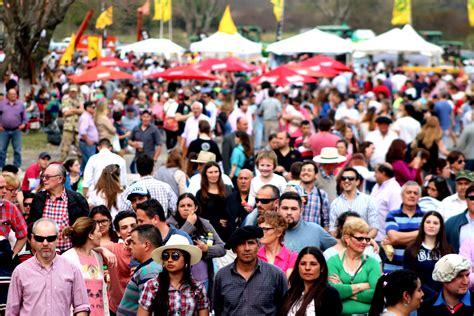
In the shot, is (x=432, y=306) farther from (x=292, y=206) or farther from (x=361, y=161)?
(x=361, y=161)

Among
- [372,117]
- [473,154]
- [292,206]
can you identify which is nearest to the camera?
[292,206]

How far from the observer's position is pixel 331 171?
511 inches

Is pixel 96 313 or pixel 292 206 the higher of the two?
pixel 292 206

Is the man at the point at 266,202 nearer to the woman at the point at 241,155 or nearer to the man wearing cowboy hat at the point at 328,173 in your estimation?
the man wearing cowboy hat at the point at 328,173

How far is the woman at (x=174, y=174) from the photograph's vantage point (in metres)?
12.9

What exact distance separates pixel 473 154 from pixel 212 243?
8860mm

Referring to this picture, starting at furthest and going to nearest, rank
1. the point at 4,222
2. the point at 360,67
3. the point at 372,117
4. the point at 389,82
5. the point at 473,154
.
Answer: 1. the point at 360,67
2. the point at 389,82
3. the point at 372,117
4. the point at 473,154
5. the point at 4,222

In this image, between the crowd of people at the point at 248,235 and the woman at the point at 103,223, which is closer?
the crowd of people at the point at 248,235

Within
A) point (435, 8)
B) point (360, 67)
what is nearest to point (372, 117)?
point (360, 67)

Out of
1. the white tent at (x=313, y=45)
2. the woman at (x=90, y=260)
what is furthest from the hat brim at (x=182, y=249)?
the white tent at (x=313, y=45)

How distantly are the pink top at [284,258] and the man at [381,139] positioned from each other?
8035mm

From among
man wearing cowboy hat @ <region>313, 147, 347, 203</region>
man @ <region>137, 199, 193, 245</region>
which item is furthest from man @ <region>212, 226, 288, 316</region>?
man wearing cowboy hat @ <region>313, 147, 347, 203</region>

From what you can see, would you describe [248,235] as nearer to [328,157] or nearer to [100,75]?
[328,157]

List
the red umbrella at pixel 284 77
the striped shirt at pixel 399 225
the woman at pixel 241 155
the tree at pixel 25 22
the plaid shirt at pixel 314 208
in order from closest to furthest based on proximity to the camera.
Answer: the striped shirt at pixel 399 225 → the plaid shirt at pixel 314 208 → the woman at pixel 241 155 → the tree at pixel 25 22 → the red umbrella at pixel 284 77
